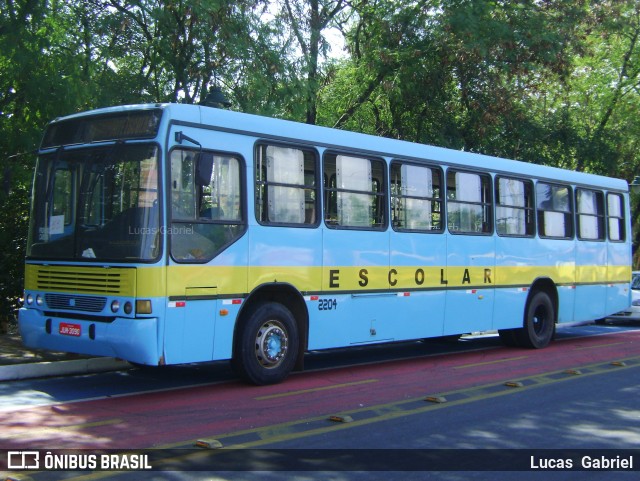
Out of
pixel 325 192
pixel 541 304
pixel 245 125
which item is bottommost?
pixel 541 304

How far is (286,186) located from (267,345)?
2128 millimetres

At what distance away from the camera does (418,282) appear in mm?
12016

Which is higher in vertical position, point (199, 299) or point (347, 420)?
point (199, 299)

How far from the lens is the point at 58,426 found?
7320mm

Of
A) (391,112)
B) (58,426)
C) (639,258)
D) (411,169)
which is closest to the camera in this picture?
(58,426)

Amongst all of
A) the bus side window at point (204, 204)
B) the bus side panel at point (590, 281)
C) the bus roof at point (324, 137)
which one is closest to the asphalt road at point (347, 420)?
the bus side window at point (204, 204)

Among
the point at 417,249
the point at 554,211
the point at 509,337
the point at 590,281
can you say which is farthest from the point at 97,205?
the point at 590,281

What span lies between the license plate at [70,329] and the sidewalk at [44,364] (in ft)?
5.01

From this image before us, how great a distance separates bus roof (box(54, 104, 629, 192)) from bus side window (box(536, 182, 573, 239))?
266 mm

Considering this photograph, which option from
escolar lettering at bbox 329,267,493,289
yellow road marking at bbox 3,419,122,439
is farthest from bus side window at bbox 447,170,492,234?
yellow road marking at bbox 3,419,122,439

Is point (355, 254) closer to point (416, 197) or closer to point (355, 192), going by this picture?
point (355, 192)

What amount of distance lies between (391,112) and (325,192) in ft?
39.5

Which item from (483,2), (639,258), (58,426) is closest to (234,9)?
(483,2)

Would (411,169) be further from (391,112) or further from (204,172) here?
(391,112)
